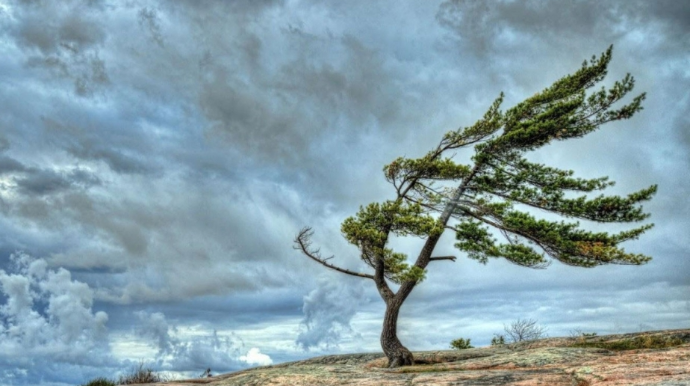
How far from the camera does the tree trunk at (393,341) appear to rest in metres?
22.0

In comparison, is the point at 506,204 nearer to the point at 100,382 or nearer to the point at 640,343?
the point at 640,343

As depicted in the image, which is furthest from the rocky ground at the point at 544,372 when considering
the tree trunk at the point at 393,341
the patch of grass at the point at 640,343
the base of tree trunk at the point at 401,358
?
the tree trunk at the point at 393,341

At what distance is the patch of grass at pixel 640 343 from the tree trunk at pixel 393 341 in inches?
268

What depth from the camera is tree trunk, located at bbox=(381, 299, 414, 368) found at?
22.0m

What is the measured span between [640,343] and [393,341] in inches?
358

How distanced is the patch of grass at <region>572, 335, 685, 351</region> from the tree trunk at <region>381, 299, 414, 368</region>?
22.3 feet

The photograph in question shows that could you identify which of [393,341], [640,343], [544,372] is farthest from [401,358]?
[544,372]

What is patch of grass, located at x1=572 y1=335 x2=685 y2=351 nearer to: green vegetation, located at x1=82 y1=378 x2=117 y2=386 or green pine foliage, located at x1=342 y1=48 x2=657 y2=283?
green pine foliage, located at x1=342 y1=48 x2=657 y2=283

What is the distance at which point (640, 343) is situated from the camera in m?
20.6

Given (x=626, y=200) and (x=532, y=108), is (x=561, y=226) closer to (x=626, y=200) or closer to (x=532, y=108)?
(x=626, y=200)

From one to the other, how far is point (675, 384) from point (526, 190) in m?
15.0

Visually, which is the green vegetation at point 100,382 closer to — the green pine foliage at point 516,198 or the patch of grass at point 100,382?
the patch of grass at point 100,382

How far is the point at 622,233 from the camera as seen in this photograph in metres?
22.3

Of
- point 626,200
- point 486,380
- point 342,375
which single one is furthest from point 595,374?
point 626,200
